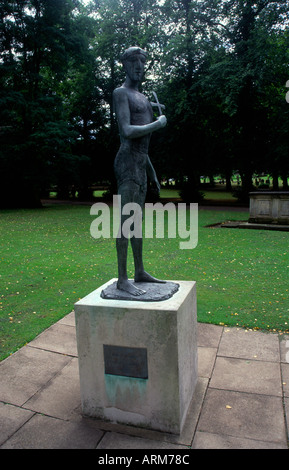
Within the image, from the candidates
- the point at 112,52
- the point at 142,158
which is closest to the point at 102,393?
the point at 142,158

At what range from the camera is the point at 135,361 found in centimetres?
343

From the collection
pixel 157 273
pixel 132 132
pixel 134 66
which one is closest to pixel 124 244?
pixel 132 132

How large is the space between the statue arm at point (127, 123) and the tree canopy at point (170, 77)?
1919cm

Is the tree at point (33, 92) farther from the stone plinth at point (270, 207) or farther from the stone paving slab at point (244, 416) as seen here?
the stone paving slab at point (244, 416)

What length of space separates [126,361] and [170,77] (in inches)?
1083

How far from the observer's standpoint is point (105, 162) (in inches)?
1374

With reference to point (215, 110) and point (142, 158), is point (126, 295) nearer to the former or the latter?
point (142, 158)

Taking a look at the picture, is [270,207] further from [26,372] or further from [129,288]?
[26,372]

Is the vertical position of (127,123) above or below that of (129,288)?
above

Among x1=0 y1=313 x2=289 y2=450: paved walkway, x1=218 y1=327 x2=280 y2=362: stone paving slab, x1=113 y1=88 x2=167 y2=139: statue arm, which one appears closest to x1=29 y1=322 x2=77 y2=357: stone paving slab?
x1=0 y1=313 x2=289 y2=450: paved walkway

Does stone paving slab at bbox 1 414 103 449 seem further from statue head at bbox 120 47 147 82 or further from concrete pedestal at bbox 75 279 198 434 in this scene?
statue head at bbox 120 47 147 82

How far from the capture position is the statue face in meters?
3.58

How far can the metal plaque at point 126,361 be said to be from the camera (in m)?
3.42

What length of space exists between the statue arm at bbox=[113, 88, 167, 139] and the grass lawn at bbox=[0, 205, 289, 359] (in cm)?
349
